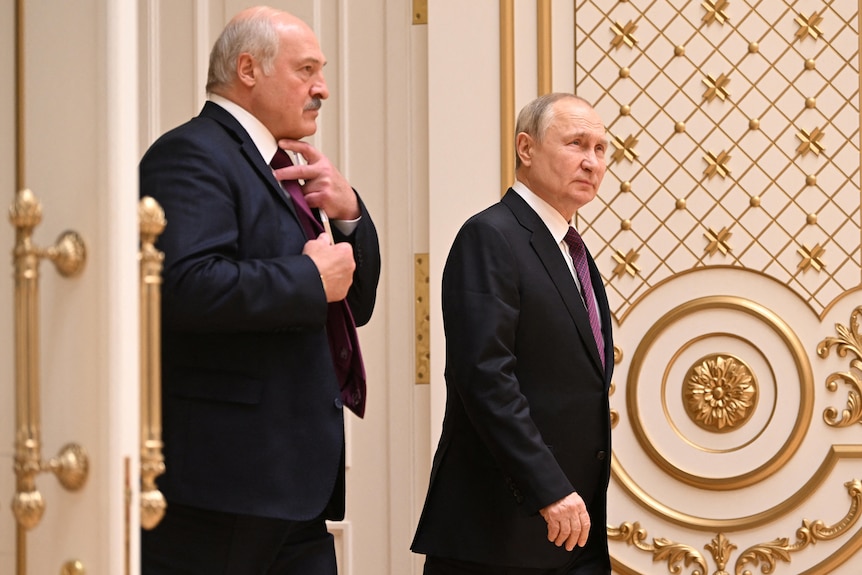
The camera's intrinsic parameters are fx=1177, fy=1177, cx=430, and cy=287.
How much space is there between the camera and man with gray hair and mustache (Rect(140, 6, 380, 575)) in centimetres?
185

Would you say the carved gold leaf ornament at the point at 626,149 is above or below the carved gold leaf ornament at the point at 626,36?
below

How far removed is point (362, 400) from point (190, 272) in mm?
461

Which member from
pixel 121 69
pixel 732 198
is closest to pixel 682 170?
pixel 732 198

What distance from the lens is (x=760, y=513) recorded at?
336 centimetres

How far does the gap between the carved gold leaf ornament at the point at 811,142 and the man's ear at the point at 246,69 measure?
1889 mm

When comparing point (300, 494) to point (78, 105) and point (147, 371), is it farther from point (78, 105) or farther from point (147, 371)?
point (78, 105)

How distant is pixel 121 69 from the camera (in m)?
1.49

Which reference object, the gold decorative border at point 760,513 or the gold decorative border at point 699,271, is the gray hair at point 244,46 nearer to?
the gold decorative border at point 699,271

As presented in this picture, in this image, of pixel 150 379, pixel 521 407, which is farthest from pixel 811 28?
pixel 150 379

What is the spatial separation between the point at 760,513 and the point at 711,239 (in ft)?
2.60

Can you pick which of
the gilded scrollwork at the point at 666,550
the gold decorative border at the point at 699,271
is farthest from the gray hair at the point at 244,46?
the gilded scrollwork at the point at 666,550

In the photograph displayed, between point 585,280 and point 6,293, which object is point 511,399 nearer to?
point 585,280

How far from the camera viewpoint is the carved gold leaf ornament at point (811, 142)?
11.0ft

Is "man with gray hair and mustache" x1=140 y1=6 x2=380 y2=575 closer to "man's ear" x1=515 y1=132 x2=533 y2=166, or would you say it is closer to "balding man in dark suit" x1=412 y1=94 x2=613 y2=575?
"balding man in dark suit" x1=412 y1=94 x2=613 y2=575
